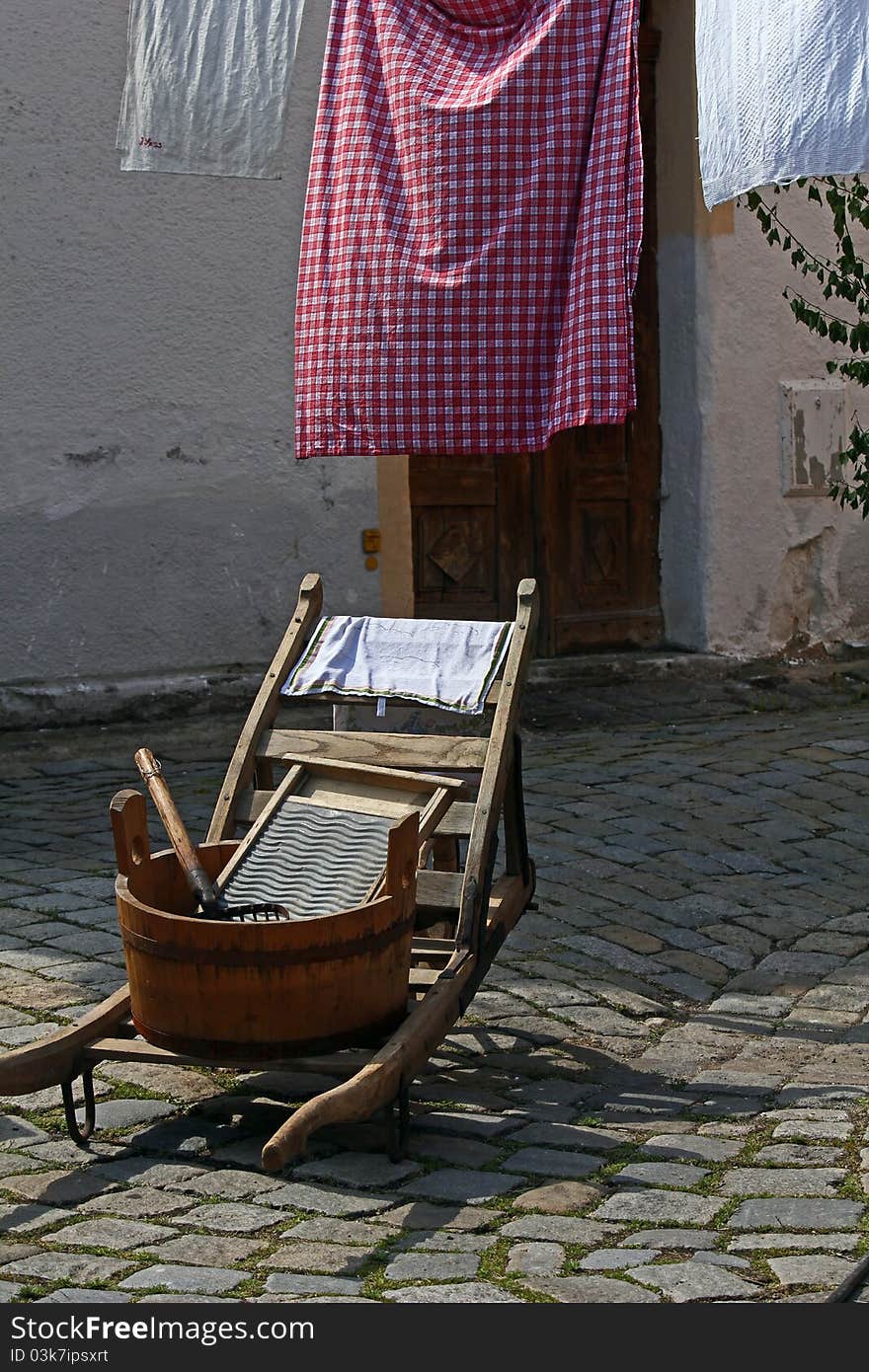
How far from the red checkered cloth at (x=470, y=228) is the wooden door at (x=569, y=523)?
12.4ft

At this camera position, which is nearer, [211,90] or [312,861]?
[312,861]

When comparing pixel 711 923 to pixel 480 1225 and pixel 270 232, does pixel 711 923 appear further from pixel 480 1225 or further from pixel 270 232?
pixel 270 232

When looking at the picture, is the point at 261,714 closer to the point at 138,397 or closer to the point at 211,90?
the point at 211,90

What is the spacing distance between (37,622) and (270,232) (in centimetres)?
218

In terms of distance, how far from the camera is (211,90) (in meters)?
5.04

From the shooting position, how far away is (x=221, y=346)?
8.16 metres

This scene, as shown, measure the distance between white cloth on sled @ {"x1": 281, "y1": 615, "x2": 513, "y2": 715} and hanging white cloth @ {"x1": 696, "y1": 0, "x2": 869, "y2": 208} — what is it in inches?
51.8

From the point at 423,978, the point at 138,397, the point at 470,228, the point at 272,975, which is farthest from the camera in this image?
the point at 138,397

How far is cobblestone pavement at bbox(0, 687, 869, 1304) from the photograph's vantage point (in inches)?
120

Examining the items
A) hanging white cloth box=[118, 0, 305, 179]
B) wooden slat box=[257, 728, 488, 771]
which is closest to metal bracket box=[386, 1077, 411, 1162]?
wooden slat box=[257, 728, 488, 771]

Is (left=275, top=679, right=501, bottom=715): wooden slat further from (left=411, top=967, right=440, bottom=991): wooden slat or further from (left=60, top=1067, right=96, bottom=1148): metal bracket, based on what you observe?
(left=60, top=1067, right=96, bottom=1148): metal bracket

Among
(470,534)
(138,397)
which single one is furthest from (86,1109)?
(470,534)

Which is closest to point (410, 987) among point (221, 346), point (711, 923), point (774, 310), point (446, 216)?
point (711, 923)

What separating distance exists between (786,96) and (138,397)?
171 inches
